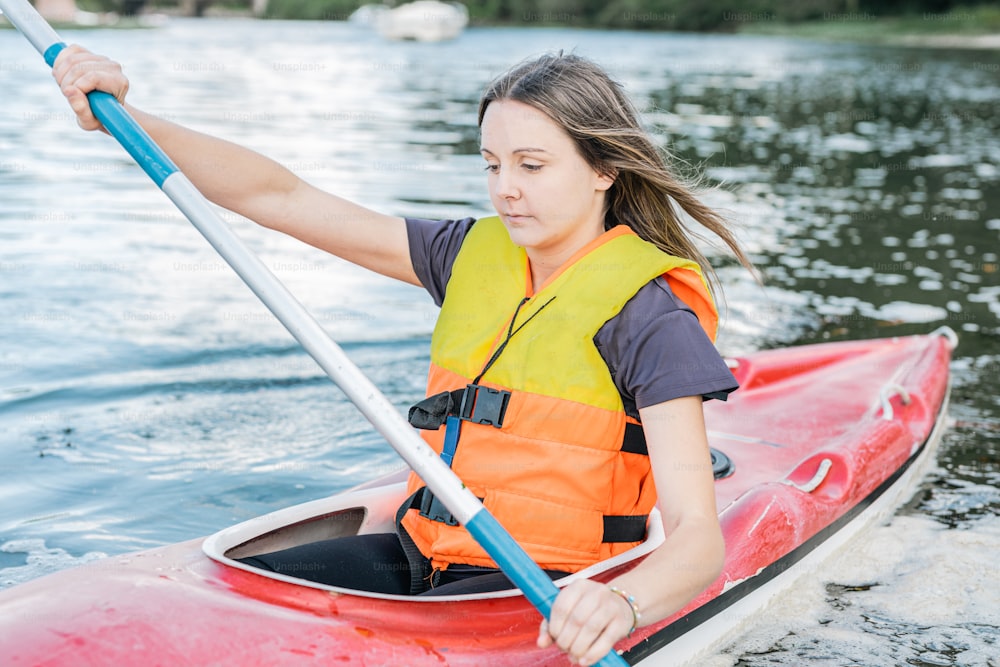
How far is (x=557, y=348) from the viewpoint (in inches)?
87.0

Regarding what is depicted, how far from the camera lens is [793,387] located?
170 inches

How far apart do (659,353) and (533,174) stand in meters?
0.43

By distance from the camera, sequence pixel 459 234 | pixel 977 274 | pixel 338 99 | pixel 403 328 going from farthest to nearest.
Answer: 1. pixel 338 99
2. pixel 977 274
3. pixel 403 328
4. pixel 459 234

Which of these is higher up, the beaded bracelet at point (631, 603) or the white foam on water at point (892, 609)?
the beaded bracelet at point (631, 603)

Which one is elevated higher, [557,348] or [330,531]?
[557,348]

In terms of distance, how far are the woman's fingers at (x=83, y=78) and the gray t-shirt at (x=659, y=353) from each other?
3.53 feet

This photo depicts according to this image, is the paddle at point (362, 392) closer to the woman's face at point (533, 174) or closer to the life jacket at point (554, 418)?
the life jacket at point (554, 418)

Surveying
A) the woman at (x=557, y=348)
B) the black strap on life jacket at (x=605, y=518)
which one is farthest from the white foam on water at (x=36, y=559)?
the black strap on life jacket at (x=605, y=518)

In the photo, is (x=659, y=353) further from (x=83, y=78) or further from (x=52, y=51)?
(x=52, y=51)

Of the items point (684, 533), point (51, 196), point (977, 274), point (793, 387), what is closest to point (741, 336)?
point (793, 387)

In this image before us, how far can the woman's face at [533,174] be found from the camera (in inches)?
84.3

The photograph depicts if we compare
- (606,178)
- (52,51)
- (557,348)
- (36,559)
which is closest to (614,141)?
(606,178)

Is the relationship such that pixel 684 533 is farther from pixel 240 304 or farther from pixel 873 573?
pixel 240 304

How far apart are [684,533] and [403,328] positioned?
12.6 feet
